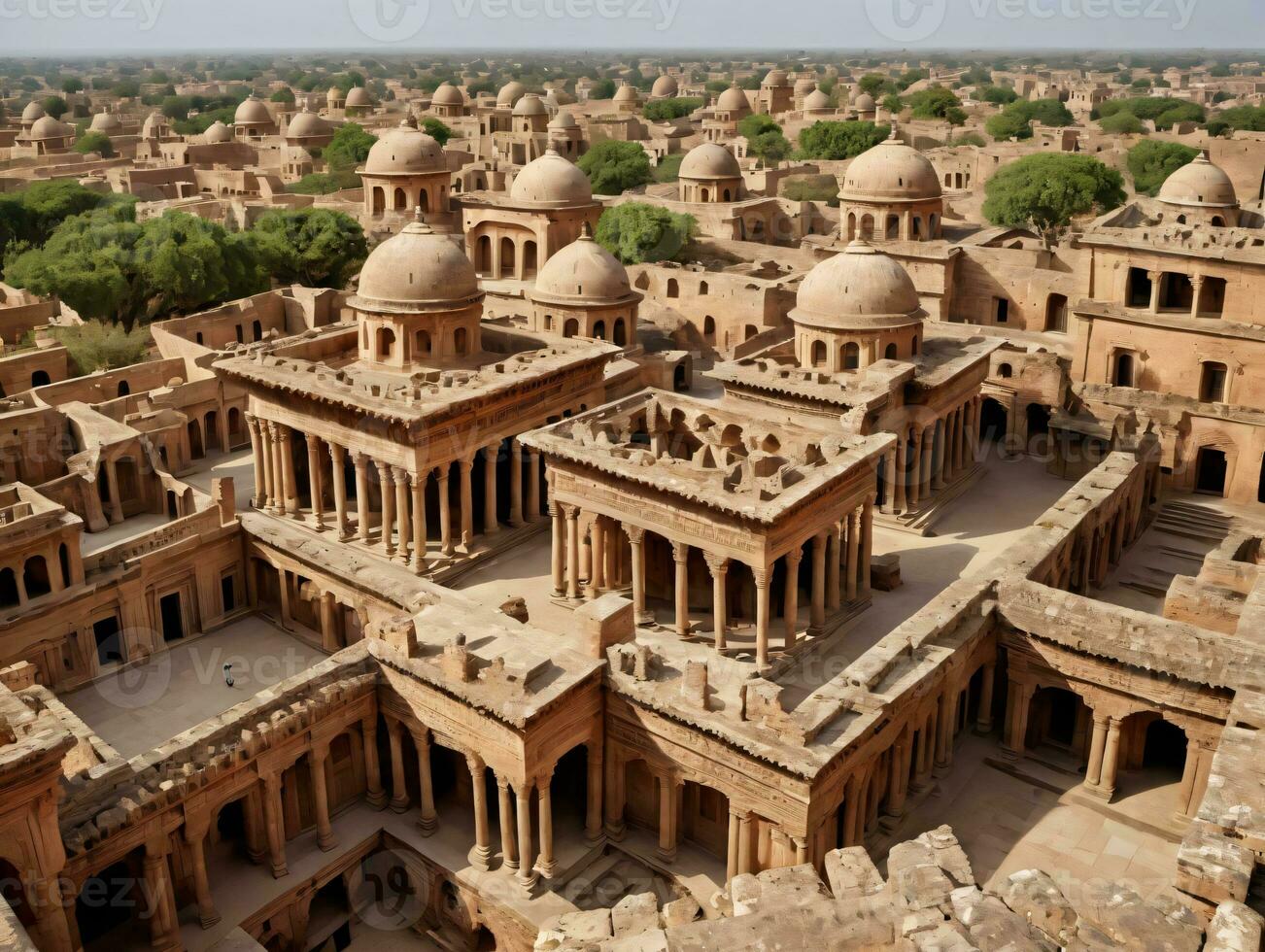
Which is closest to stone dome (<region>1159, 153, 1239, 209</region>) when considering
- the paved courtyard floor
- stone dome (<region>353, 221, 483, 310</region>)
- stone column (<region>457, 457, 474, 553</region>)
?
stone dome (<region>353, 221, 483, 310</region>)

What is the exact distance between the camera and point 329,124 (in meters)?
104

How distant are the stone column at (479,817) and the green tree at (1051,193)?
5296cm

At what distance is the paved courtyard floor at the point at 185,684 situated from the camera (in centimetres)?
2980

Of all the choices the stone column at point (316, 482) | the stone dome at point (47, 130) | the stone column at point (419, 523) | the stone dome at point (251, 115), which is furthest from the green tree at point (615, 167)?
the stone dome at point (47, 130)

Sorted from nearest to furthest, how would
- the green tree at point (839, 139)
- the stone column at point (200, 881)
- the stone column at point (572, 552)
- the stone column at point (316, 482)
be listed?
the stone column at point (200, 881)
the stone column at point (572, 552)
the stone column at point (316, 482)
the green tree at point (839, 139)

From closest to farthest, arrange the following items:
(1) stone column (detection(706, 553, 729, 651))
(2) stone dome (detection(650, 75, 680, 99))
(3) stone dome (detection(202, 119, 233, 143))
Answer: (1) stone column (detection(706, 553, 729, 651)) < (3) stone dome (detection(202, 119, 233, 143)) < (2) stone dome (detection(650, 75, 680, 99))

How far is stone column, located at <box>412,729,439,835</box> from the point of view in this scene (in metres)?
26.2

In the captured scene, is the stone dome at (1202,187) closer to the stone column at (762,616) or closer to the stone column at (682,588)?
the stone column at (682,588)

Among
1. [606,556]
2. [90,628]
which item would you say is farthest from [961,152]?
[90,628]

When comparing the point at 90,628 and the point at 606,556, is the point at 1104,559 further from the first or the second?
the point at 90,628

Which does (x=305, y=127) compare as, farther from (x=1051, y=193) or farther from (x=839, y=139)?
(x=1051, y=193)

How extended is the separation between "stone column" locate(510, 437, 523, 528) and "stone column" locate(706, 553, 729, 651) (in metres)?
9.23

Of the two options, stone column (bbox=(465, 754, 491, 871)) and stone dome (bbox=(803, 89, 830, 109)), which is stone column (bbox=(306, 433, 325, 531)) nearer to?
stone column (bbox=(465, 754, 491, 871))

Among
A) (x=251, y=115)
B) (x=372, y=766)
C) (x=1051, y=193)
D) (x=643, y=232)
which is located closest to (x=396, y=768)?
(x=372, y=766)
